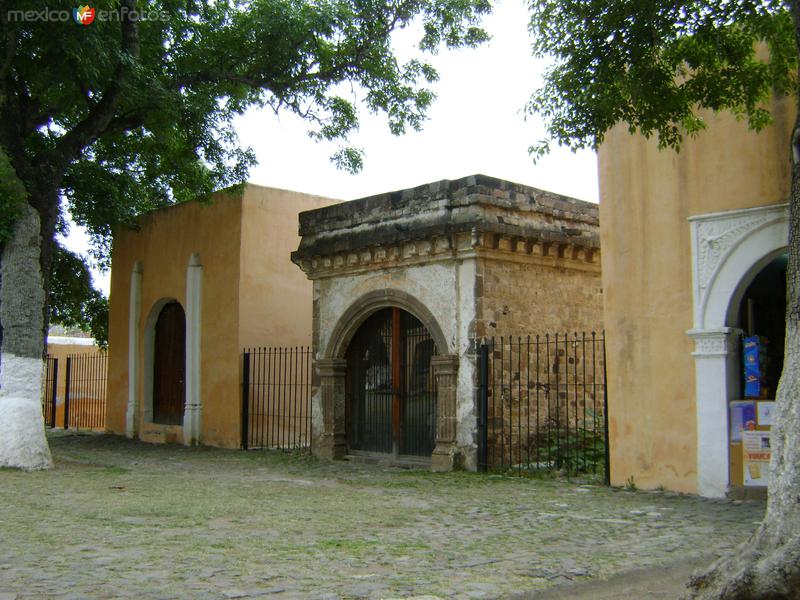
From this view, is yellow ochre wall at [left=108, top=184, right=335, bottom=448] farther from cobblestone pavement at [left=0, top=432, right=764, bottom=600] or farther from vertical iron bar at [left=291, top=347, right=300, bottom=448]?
cobblestone pavement at [left=0, top=432, right=764, bottom=600]

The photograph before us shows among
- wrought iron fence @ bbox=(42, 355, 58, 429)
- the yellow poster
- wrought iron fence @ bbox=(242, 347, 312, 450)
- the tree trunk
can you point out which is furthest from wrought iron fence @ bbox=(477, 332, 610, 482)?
wrought iron fence @ bbox=(42, 355, 58, 429)

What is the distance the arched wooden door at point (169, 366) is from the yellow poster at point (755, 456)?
11.0 m

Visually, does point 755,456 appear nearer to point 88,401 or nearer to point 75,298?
point 75,298

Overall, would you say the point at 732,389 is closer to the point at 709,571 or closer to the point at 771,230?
the point at 771,230

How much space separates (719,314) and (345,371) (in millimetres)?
6120

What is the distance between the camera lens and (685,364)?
9352mm

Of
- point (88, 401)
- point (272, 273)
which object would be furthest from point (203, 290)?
point (88, 401)

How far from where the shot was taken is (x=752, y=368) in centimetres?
905

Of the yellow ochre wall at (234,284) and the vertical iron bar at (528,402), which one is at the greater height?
the yellow ochre wall at (234,284)

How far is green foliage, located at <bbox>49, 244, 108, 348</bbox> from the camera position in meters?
18.5

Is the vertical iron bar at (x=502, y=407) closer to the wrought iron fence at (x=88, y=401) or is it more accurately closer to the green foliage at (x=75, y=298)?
the green foliage at (x=75, y=298)

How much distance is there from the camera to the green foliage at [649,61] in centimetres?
774

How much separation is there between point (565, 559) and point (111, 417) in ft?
48.3

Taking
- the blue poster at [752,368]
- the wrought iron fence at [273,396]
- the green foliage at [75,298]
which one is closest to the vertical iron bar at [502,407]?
the blue poster at [752,368]
